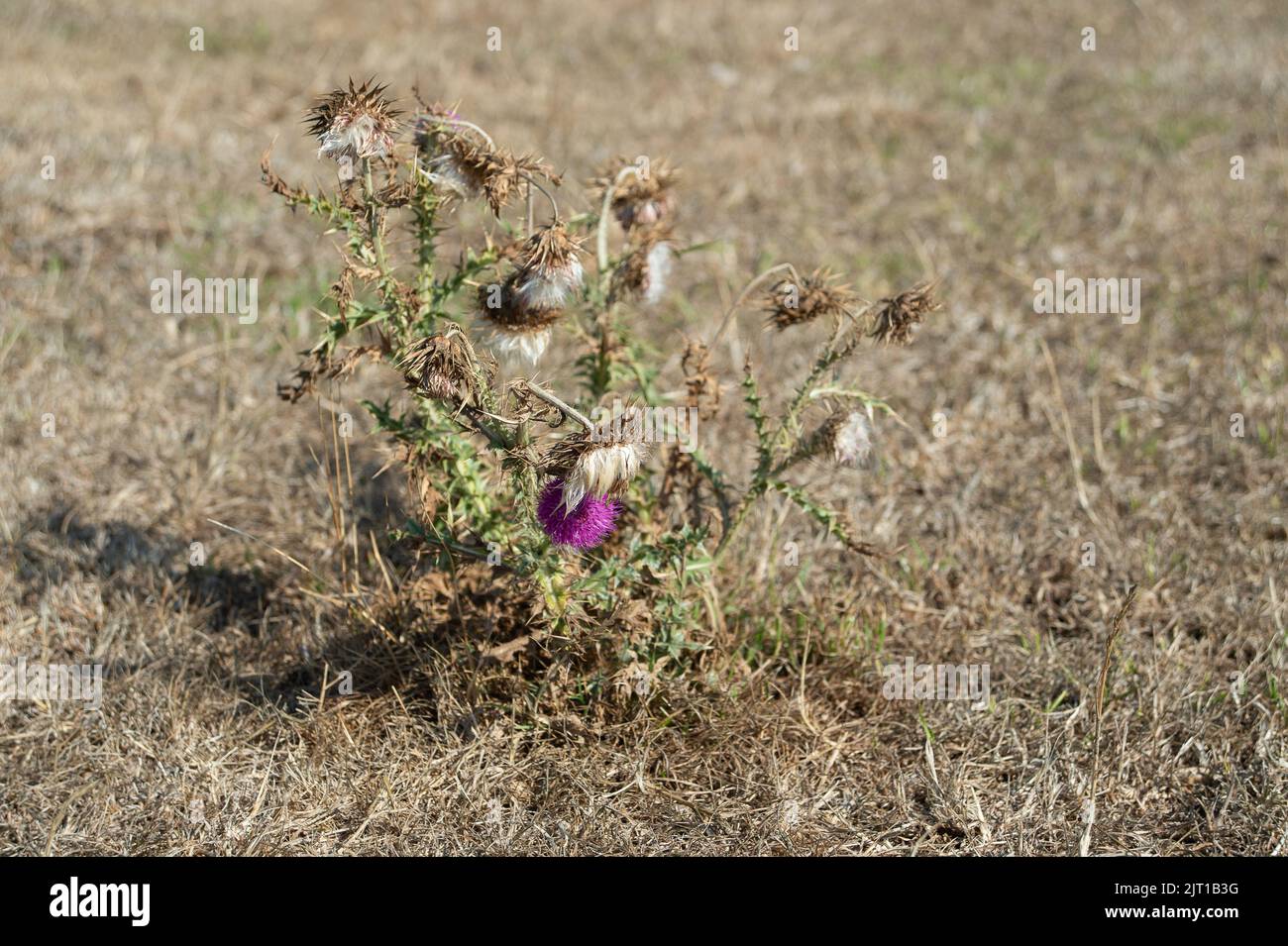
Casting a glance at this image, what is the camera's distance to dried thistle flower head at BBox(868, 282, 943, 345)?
2283 millimetres

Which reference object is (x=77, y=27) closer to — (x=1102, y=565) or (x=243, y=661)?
(x=243, y=661)

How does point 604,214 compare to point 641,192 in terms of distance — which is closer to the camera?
point 604,214

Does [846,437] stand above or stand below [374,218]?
below

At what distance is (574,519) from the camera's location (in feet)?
7.22

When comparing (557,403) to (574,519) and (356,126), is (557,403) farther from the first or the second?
(356,126)

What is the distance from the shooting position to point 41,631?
296cm

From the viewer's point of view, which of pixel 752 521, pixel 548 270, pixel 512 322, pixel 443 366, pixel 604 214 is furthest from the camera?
pixel 752 521

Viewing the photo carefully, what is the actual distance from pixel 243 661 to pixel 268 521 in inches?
23.9

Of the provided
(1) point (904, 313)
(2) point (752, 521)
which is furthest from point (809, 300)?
(2) point (752, 521)

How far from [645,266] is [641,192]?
0.18 meters

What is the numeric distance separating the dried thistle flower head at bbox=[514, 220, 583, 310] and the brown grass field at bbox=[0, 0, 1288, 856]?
2.14ft

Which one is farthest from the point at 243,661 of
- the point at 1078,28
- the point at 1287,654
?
the point at 1078,28

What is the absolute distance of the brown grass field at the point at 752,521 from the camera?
2.54m

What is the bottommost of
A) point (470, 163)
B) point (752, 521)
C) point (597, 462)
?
point (752, 521)
